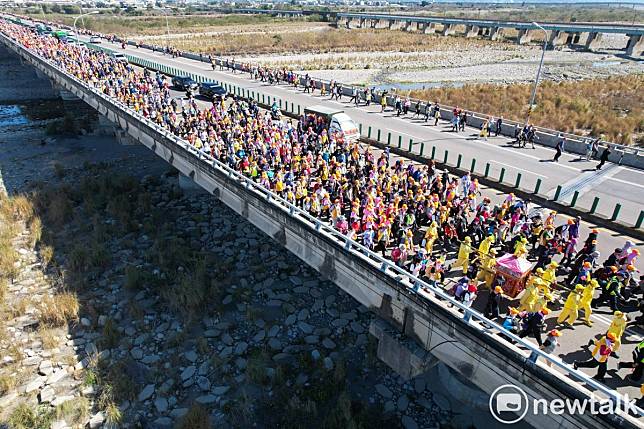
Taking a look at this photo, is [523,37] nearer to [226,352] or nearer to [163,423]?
[226,352]

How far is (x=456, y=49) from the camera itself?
96.2 m

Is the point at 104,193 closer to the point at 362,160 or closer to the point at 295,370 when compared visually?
the point at 362,160

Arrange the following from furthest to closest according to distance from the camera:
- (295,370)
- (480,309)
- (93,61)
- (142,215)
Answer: (93,61) → (142,215) → (295,370) → (480,309)

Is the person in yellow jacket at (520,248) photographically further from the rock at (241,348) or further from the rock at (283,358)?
the rock at (241,348)

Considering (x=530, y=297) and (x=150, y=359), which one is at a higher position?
(x=530, y=297)

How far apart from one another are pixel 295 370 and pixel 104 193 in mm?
19855

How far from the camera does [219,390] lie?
49.3ft

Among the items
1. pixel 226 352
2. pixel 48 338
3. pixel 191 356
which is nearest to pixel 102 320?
pixel 48 338

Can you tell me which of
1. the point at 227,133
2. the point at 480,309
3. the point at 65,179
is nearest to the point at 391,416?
the point at 480,309

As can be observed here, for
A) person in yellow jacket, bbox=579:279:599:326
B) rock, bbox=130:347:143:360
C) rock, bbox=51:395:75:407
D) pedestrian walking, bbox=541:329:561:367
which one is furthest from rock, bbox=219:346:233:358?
person in yellow jacket, bbox=579:279:599:326

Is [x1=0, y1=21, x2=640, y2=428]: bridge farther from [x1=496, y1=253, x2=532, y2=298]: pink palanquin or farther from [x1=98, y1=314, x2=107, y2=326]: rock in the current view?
[x1=98, y1=314, x2=107, y2=326]: rock

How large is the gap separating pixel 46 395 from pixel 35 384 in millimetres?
859

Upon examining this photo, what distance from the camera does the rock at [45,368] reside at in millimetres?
15594

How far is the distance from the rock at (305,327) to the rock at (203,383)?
4.11 meters
